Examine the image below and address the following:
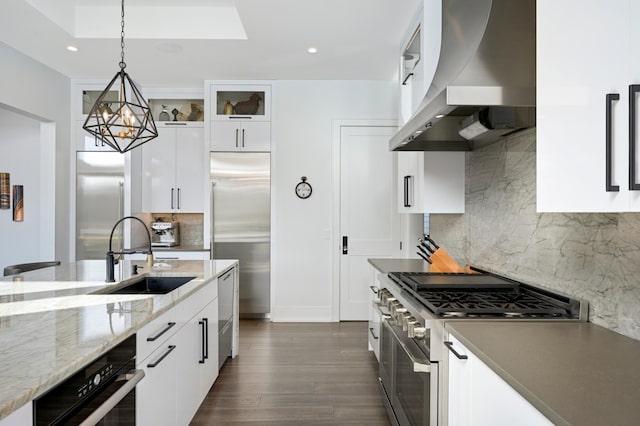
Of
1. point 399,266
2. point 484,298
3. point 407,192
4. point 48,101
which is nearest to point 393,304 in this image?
point 484,298

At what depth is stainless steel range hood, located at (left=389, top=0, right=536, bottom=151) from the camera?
1536 mm

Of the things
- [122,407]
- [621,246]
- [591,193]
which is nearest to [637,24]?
[591,193]

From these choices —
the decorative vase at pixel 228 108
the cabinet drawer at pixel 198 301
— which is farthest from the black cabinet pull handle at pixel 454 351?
the decorative vase at pixel 228 108

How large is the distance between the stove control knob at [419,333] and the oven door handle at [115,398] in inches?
43.5

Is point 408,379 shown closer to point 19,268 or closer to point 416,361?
point 416,361

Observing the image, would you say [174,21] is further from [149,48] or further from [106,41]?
[106,41]

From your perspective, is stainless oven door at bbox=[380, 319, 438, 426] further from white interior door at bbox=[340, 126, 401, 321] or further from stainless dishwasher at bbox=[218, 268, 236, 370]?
white interior door at bbox=[340, 126, 401, 321]

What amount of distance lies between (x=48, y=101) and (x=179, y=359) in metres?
3.77

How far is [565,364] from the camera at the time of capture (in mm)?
1110

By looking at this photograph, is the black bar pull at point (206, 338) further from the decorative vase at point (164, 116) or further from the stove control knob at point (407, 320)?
the decorative vase at point (164, 116)

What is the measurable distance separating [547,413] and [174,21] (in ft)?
13.1

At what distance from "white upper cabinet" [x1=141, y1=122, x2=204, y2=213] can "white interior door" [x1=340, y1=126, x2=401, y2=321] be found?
1807 mm

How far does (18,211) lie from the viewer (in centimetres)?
472

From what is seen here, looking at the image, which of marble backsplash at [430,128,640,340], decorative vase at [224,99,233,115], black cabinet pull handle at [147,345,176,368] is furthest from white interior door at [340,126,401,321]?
black cabinet pull handle at [147,345,176,368]
